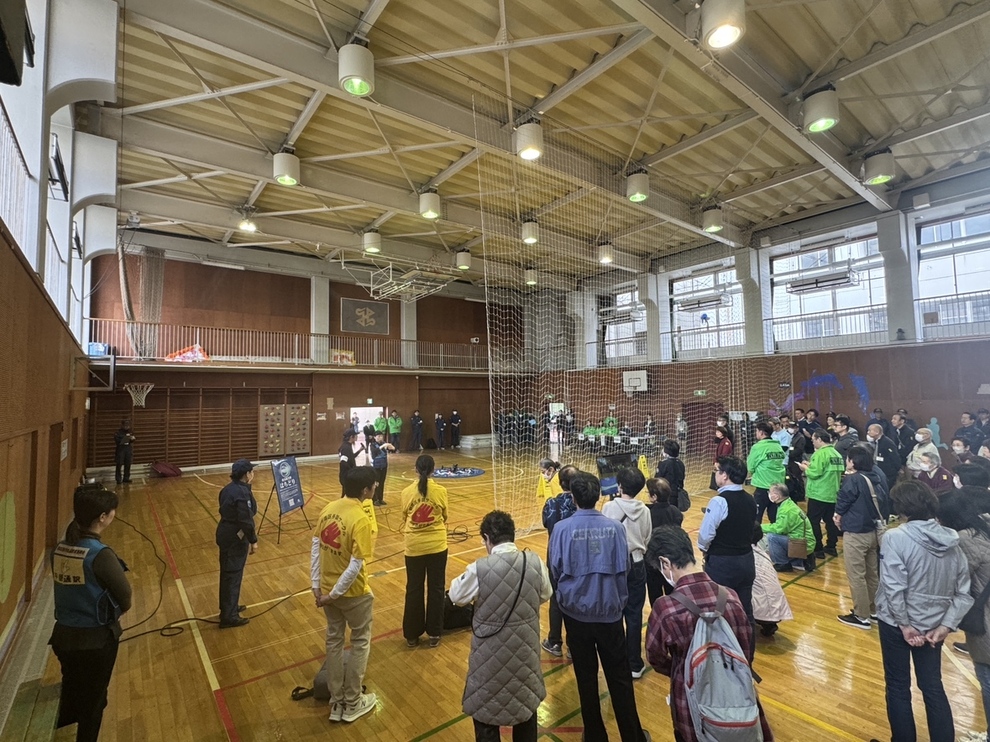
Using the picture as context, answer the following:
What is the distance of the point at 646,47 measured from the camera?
5.87 metres

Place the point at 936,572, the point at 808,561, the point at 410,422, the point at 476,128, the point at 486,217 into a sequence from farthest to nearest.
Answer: the point at 410,422 < the point at 486,217 < the point at 476,128 < the point at 808,561 < the point at 936,572

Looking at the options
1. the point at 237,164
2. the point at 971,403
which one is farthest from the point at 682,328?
the point at 237,164

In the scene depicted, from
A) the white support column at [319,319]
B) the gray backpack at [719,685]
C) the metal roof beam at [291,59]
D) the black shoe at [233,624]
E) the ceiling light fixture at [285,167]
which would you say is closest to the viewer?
the gray backpack at [719,685]

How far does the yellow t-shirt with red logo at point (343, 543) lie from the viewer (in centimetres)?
275

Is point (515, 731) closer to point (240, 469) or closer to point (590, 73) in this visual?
point (240, 469)

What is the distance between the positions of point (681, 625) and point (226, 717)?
116 inches

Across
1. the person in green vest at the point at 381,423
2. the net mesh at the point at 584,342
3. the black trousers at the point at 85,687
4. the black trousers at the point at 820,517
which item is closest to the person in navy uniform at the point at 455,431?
the net mesh at the point at 584,342

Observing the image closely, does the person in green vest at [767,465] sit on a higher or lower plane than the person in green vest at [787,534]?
higher

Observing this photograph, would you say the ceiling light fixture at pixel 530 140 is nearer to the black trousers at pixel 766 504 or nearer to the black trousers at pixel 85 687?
the black trousers at pixel 766 504

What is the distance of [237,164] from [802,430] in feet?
36.0

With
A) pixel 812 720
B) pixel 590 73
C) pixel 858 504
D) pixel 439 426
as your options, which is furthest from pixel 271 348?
pixel 812 720

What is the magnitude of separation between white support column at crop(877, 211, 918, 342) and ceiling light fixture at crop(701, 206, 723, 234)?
433 centimetres

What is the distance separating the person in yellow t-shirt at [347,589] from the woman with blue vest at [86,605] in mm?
959

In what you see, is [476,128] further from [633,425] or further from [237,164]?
[633,425]
